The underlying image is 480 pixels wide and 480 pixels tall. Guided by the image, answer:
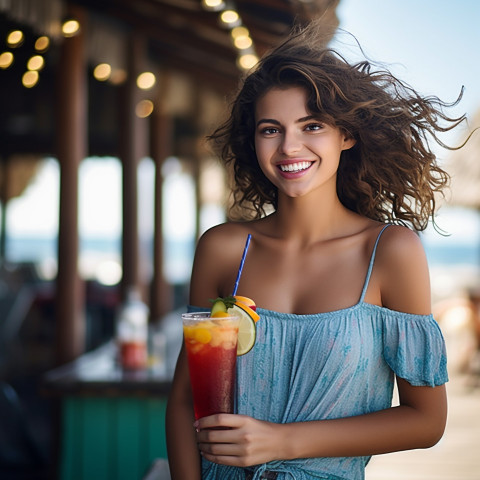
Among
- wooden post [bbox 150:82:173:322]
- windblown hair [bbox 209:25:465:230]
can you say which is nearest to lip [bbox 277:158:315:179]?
windblown hair [bbox 209:25:465:230]

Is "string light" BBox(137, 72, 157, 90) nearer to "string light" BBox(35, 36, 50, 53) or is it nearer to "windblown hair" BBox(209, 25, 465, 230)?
"string light" BBox(35, 36, 50, 53)

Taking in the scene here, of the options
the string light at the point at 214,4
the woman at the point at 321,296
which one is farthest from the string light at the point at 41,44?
the woman at the point at 321,296

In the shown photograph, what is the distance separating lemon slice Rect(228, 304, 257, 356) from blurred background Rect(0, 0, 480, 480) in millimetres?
707

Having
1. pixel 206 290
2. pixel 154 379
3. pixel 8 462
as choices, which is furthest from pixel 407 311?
pixel 8 462

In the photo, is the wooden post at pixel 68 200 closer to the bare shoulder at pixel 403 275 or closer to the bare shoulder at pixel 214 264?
the bare shoulder at pixel 214 264

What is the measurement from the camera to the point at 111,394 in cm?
336

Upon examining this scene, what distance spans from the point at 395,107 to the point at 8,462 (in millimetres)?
2688

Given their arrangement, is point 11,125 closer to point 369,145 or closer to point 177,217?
point 369,145

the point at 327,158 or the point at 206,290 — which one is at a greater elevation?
the point at 327,158

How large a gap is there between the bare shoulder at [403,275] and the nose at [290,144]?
0.28 metres

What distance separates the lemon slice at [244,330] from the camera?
136 cm

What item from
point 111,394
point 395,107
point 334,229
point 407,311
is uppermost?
point 395,107

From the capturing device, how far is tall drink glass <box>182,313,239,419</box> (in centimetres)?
129

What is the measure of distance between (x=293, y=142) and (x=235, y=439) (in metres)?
0.61
